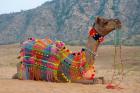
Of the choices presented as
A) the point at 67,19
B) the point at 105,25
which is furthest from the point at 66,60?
the point at 67,19

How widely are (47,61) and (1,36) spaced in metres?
108

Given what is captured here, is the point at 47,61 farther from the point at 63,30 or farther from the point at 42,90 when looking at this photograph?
the point at 63,30

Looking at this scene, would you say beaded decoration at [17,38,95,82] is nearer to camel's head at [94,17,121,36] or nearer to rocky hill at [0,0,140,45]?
camel's head at [94,17,121,36]

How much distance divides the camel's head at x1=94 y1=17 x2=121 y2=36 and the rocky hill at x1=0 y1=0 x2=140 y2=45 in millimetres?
78053

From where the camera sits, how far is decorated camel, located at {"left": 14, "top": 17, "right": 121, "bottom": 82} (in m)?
14.8

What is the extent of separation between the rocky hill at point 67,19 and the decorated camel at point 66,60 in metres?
78.0

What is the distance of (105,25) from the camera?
48.4 ft

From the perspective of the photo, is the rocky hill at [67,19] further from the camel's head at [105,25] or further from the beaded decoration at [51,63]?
the camel's head at [105,25]

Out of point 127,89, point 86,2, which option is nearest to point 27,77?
point 127,89

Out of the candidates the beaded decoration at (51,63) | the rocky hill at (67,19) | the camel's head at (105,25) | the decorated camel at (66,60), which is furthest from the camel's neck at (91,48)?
the rocky hill at (67,19)

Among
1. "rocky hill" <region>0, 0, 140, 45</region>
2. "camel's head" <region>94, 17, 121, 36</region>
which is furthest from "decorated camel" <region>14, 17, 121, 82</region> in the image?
"rocky hill" <region>0, 0, 140, 45</region>

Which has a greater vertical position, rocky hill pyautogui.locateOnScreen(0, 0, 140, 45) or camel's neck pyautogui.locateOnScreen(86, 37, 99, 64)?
rocky hill pyautogui.locateOnScreen(0, 0, 140, 45)

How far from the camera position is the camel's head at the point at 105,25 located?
47.9 ft

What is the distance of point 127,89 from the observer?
14.0 m
